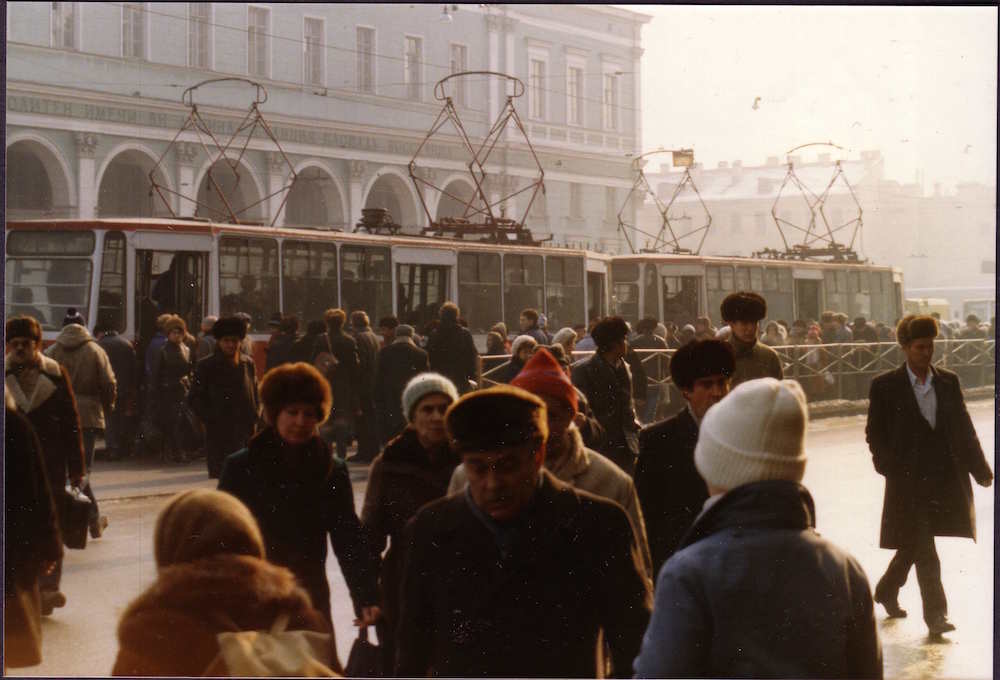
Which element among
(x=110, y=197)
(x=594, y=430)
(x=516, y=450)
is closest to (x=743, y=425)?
(x=516, y=450)

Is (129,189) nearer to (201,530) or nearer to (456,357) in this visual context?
(456,357)

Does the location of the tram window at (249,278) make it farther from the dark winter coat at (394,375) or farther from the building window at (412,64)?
the building window at (412,64)

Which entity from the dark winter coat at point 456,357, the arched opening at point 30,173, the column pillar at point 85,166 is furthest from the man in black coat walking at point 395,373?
the arched opening at point 30,173

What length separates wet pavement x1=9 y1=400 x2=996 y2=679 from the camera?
658cm

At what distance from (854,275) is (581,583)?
5532 millimetres

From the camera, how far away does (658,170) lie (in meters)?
8.95

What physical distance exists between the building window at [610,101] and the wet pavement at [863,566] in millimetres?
2225

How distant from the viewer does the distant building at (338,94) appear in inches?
306

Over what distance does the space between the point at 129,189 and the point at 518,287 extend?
4.57m

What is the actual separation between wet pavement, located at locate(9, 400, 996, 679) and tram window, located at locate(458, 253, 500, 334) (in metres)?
4.69

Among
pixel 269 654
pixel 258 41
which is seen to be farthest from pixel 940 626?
pixel 258 41

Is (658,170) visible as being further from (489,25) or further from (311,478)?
(311,478)

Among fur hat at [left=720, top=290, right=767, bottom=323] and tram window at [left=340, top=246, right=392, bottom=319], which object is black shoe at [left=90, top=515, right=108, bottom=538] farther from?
tram window at [left=340, top=246, right=392, bottom=319]

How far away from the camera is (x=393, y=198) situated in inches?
436
